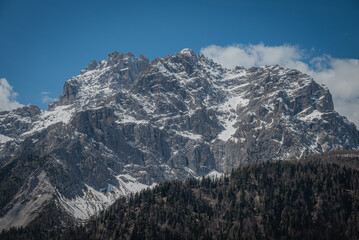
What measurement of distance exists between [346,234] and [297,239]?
69.3 feet

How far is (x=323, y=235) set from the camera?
200m

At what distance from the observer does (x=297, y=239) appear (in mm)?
199625

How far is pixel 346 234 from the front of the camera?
645 ft

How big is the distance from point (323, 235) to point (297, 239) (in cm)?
1178

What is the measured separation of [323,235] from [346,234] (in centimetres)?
969
